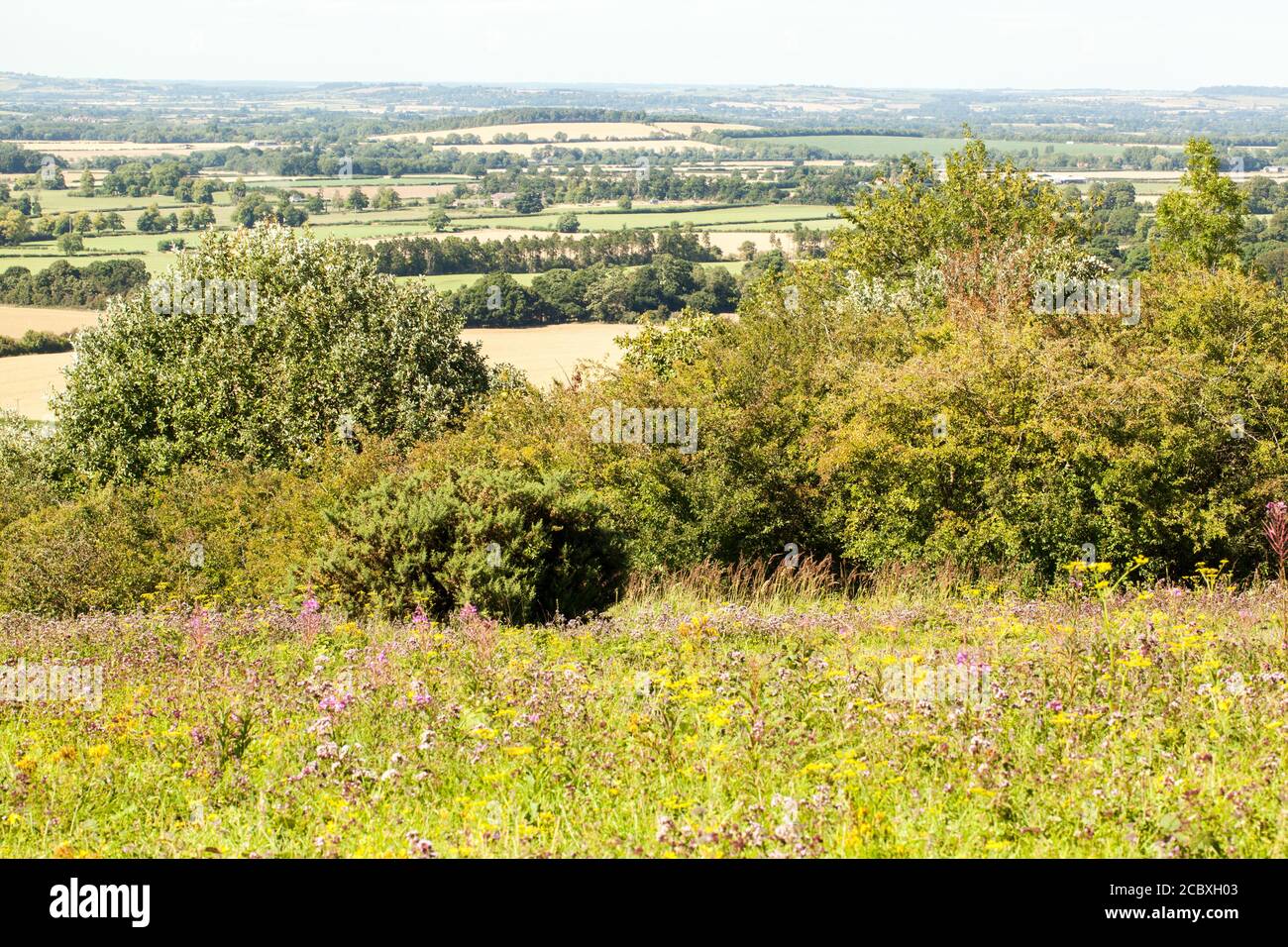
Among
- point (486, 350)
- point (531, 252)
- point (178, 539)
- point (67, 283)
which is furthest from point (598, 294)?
point (178, 539)

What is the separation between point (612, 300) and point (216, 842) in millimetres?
74279

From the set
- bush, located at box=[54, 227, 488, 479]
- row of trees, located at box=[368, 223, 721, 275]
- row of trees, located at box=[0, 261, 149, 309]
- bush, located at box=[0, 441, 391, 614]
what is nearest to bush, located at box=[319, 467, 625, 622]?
bush, located at box=[0, 441, 391, 614]

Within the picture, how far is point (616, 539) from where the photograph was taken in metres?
15.1

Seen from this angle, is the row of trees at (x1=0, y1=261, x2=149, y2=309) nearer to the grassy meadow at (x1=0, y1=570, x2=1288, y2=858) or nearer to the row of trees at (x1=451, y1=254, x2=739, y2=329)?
the row of trees at (x1=451, y1=254, x2=739, y2=329)

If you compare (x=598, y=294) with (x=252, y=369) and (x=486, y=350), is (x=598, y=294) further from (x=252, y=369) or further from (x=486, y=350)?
(x=252, y=369)

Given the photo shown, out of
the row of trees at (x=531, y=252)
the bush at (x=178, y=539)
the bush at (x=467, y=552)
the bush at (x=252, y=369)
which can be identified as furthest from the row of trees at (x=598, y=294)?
the bush at (x=467, y=552)

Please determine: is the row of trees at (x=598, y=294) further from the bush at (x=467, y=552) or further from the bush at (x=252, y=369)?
the bush at (x=467, y=552)

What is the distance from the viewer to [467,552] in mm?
12898

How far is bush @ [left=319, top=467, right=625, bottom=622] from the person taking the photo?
12641 mm

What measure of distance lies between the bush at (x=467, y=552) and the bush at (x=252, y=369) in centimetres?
1661

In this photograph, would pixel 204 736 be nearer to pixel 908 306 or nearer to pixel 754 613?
pixel 754 613

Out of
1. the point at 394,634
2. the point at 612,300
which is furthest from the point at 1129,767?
the point at 612,300

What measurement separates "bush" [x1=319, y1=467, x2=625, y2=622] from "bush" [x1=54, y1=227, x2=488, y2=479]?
1661 cm

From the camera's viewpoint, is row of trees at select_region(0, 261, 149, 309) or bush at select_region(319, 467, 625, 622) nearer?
bush at select_region(319, 467, 625, 622)
